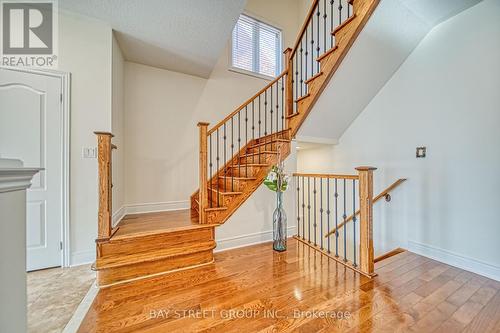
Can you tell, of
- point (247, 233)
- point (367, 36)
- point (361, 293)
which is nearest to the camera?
point (361, 293)

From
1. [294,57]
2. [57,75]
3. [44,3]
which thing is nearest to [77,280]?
[57,75]

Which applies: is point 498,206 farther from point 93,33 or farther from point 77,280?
point 93,33

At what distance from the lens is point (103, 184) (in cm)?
200

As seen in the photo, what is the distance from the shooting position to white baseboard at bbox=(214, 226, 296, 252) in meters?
2.65

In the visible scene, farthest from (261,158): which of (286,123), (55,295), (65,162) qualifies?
(55,295)

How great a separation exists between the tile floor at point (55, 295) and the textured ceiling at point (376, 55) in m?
3.09

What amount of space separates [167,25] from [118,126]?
143cm

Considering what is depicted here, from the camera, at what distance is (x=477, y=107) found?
7.13ft

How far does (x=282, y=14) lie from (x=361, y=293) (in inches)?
208

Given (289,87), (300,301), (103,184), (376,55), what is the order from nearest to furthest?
(300,301) → (103,184) → (376,55) → (289,87)

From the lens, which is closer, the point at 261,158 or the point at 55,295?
the point at 55,295

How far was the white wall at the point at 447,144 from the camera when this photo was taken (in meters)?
2.10

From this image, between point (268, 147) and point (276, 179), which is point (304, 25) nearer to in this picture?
point (268, 147)

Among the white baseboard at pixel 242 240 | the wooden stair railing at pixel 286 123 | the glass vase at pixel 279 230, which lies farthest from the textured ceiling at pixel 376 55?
the white baseboard at pixel 242 240
